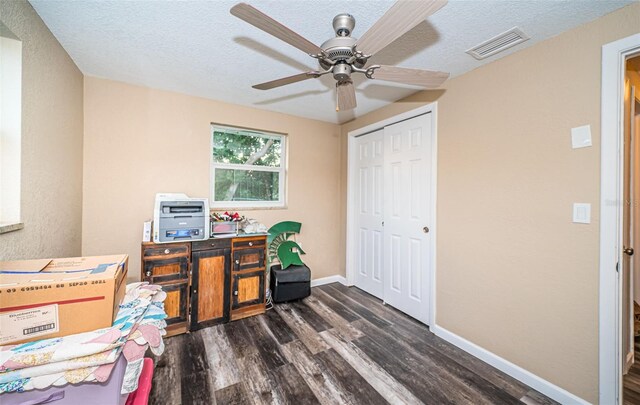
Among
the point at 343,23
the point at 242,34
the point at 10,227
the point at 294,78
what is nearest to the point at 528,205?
the point at 343,23

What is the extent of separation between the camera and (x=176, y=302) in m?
2.24

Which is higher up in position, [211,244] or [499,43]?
[499,43]

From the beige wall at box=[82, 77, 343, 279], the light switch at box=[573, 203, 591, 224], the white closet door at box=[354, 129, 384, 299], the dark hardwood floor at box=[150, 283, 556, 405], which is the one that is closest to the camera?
the light switch at box=[573, 203, 591, 224]

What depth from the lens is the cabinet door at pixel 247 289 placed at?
8.23ft

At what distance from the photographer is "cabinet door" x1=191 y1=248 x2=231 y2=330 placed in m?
2.31

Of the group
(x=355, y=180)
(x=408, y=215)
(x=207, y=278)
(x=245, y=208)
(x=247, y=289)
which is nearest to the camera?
(x=207, y=278)

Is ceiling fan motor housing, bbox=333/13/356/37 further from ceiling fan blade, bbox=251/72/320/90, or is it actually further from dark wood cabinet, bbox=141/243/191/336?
dark wood cabinet, bbox=141/243/191/336

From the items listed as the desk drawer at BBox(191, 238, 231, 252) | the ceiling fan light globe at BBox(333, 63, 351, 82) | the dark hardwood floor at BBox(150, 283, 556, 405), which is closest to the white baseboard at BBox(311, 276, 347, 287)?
the dark hardwood floor at BBox(150, 283, 556, 405)

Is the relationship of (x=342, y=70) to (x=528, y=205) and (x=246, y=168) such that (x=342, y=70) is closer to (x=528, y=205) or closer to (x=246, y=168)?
(x=528, y=205)

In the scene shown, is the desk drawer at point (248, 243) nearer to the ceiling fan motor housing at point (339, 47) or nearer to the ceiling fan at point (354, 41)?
the ceiling fan at point (354, 41)

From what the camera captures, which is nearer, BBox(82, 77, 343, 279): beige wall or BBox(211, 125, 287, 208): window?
BBox(82, 77, 343, 279): beige wall

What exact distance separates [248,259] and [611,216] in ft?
9.08

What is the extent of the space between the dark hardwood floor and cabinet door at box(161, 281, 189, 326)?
0.16m

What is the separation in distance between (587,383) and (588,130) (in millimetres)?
1531
